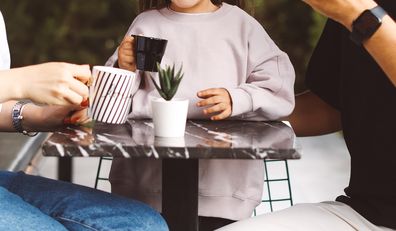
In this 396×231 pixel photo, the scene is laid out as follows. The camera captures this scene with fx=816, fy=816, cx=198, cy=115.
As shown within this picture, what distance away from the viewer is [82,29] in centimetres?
655

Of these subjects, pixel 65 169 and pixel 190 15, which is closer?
pixel 190 15

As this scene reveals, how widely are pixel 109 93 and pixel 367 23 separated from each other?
0.56 metres

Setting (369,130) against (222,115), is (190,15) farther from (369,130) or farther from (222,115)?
(369,130)

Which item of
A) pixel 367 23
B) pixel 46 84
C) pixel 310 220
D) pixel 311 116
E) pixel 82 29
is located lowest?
pixel 82 29

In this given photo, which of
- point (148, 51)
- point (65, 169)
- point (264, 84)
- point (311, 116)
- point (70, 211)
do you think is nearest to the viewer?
point (70, 211)

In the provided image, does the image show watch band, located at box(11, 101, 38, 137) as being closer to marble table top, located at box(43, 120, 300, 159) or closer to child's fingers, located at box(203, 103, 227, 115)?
marble table top, located at box(43, 120, 300, 159)

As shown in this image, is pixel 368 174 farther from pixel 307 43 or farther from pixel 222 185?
pixel 307 43

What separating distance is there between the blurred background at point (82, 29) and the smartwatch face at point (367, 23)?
4.73 metres

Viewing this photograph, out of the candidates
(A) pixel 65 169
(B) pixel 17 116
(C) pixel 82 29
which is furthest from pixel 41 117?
(C) pixel 82 29

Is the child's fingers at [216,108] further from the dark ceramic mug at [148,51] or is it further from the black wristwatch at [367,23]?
the black wristwatch at [367,23]

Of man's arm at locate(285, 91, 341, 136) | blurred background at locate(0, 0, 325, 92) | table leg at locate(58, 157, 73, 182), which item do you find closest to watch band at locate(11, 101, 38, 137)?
man's arm at locate(285, 91, 341, 136)

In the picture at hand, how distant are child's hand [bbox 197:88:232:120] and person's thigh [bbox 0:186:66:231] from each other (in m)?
0.42

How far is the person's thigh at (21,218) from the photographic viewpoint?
1.59m

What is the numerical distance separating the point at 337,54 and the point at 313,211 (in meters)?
0.42
